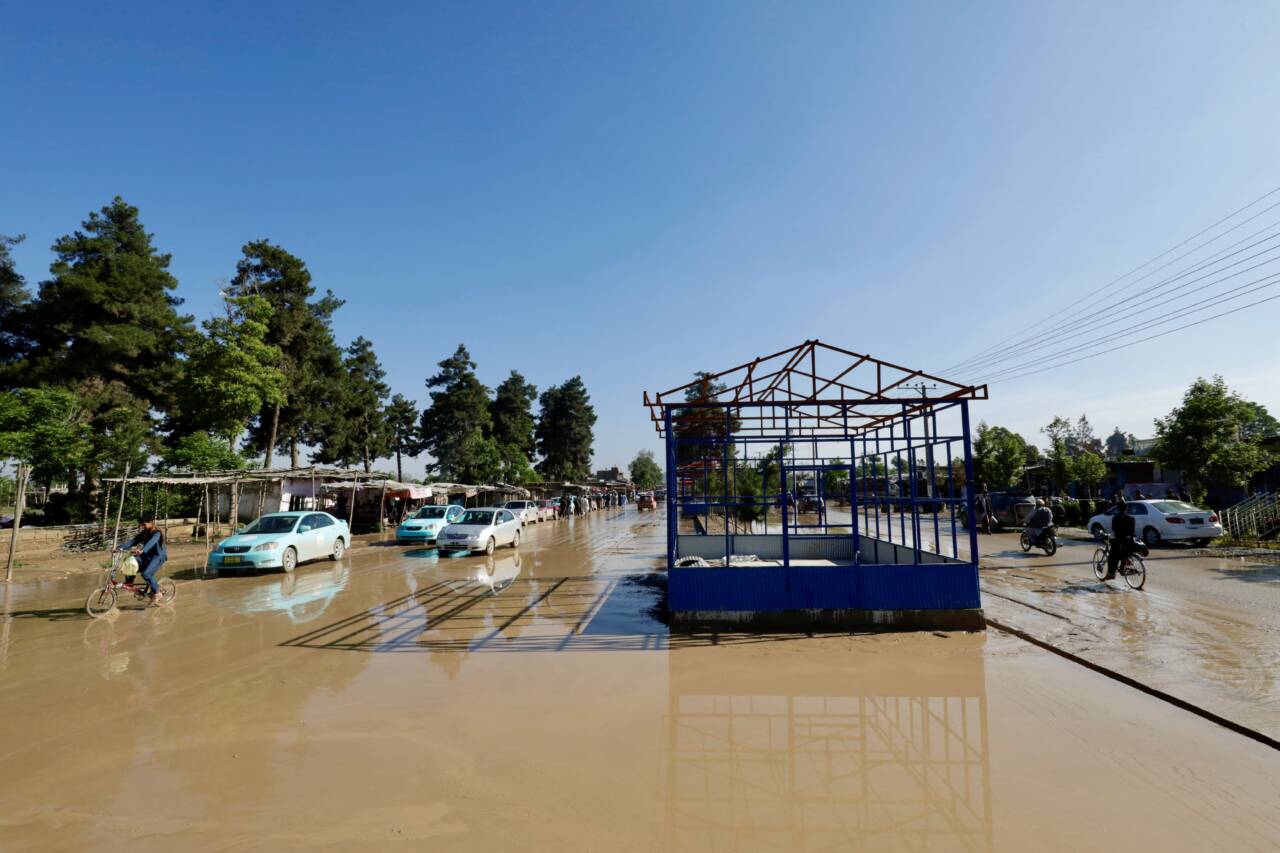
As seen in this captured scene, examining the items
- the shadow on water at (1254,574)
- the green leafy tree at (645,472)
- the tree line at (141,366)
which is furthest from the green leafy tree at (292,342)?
the green leafy tree at (645,472)

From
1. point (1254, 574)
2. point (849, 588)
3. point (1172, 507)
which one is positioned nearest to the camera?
point (849, 588)

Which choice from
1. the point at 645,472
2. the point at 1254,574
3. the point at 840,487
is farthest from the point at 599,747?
the point at 645,472

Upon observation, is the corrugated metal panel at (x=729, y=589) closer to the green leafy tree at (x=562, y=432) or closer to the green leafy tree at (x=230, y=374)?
the green leafy tree at (x=230, y=374)

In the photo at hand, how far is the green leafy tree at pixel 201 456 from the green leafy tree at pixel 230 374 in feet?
3.93

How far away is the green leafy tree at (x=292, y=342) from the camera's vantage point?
120 feet

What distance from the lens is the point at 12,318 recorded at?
29500 mm

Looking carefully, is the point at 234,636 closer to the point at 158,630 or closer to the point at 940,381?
the point at 158,630

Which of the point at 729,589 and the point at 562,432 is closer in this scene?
the point at 729,589

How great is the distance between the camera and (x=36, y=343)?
98.1 feet

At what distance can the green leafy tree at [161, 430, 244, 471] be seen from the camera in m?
26.4

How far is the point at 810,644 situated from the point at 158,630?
964 cm

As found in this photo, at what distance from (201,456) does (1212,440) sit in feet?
127

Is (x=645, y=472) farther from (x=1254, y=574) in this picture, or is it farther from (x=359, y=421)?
(x=1254, y=574)

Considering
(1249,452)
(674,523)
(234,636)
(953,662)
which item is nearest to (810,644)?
(953,662)
